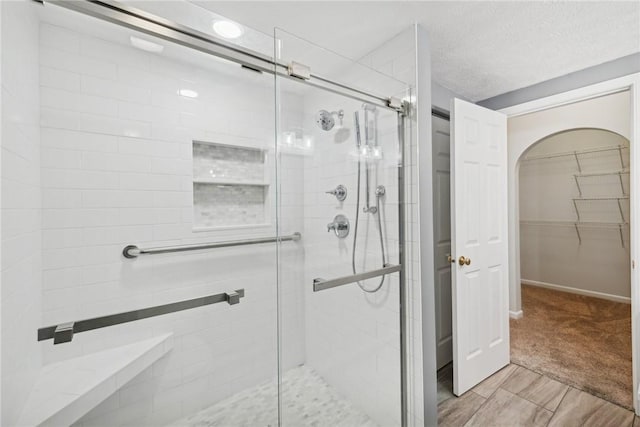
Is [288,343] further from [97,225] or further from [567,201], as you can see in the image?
[567,201]

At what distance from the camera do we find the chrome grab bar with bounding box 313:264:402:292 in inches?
56.2

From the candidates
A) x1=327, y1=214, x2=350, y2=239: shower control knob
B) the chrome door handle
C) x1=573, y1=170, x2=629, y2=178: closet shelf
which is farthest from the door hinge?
x1=573, y1=170, x2=629, y2=178: closet shelf

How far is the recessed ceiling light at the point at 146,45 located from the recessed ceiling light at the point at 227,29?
256mm

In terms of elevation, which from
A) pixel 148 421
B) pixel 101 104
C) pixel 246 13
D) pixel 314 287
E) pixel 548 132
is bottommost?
pixel 148 421

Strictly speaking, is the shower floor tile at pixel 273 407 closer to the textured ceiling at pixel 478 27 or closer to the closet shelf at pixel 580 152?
the textured ceiling at pixel 478 27

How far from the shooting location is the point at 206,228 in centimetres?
148

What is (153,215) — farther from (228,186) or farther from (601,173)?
(601,173)

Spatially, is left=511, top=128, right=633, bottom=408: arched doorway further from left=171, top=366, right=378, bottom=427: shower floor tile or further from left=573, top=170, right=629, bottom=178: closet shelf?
left=171, top=366, right=378, bottom=427: shower floor tile

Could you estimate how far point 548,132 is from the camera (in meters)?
3.05

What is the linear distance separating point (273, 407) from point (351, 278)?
74 centimetres

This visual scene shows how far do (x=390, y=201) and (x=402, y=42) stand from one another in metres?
0.94

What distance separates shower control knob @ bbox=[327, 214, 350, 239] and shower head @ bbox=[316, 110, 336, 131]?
0.46 m

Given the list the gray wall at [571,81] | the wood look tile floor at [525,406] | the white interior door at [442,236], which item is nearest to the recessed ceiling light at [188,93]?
the white interior door at [442,236]

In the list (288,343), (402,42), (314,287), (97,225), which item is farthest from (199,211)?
(402,42)
